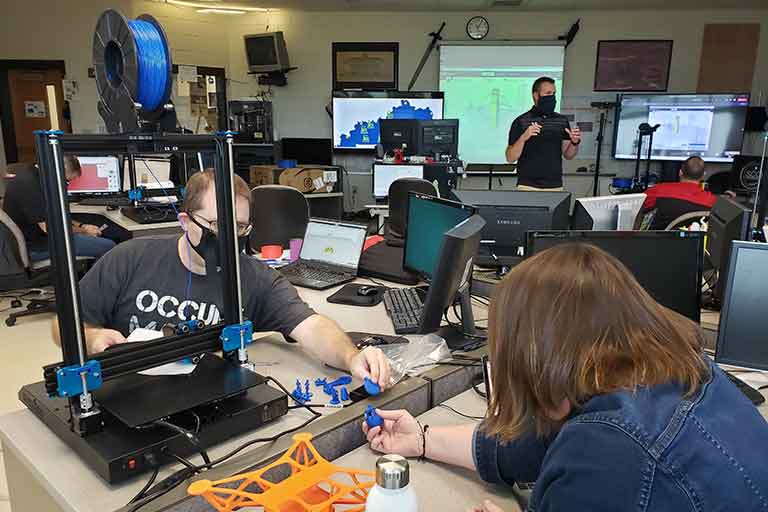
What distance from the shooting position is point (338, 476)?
41.9 inches

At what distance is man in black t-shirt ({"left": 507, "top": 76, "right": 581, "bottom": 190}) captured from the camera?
446 centimetres

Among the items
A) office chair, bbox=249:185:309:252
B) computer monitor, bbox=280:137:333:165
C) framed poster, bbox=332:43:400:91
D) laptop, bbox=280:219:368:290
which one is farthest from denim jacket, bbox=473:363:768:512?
framed poster, bbox=332:43:400:91

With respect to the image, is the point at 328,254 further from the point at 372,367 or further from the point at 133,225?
the point at 133,225

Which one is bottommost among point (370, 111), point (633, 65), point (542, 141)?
point (542, 141)

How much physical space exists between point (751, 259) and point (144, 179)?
14.0 ft

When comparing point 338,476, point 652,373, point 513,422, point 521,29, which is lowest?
point 338,476

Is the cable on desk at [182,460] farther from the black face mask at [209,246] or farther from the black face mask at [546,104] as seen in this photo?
the black face mask at [546,104]

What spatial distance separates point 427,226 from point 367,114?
5.10 m

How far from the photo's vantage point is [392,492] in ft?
2.47

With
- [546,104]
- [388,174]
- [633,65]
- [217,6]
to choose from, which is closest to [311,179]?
[388,174]

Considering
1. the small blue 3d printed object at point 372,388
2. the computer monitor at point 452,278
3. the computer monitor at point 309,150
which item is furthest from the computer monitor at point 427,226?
the computer monitor at point 309,150

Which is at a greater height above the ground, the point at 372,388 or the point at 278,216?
the point at 278,216

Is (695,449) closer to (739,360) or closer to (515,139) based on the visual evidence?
(739,360)

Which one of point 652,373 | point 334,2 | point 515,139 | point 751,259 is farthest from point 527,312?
point 334,2
